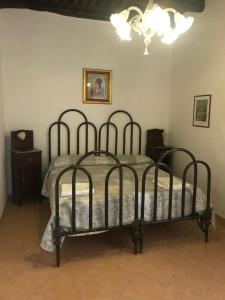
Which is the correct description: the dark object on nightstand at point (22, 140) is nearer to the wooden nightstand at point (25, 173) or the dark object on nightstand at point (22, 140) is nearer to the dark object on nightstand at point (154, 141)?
the wooden nightstand at point (25, 173)

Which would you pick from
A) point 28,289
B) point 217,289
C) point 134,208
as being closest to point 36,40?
point 134,208

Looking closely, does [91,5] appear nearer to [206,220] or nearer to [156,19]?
[156,19]

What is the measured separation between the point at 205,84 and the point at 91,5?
1932mm

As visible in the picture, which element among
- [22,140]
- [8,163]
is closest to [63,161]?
[22,140]

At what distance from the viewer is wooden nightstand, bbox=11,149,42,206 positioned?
370 centimetres

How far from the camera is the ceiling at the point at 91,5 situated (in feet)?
11.4

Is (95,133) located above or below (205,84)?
below

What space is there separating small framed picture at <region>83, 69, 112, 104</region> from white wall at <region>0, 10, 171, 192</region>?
8 cm

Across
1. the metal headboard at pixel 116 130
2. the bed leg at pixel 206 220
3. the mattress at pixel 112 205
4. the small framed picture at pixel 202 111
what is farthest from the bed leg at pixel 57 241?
Answer: the small framed picture at pixel 202 111

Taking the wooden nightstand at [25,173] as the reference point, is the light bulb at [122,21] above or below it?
above

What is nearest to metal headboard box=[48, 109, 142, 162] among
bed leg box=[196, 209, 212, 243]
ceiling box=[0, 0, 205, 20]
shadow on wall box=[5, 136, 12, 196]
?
shadow on wall box=[5, 136, 12, 196]

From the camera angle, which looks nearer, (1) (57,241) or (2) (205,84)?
(1) (57,241)

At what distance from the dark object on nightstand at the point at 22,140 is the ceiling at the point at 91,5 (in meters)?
1.70

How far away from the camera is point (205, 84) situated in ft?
11.8
